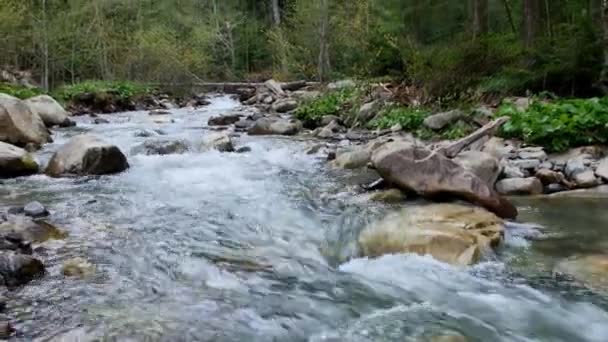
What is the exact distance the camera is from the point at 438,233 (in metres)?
4.95

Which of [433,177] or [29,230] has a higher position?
[433,177]

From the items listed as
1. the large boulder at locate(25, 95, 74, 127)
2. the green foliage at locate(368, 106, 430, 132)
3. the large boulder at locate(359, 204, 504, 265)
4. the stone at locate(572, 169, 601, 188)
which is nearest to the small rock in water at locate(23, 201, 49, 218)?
the large boulder at locate(359, 204, 504, 265)

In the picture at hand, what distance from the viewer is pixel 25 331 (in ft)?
11.0

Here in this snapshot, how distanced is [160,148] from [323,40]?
10.9 meters

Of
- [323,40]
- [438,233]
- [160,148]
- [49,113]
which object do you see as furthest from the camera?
[323,40]

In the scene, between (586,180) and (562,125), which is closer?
(586,180)

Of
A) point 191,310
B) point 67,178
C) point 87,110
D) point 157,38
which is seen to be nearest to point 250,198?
point 67,178

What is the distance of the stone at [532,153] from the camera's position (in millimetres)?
7559

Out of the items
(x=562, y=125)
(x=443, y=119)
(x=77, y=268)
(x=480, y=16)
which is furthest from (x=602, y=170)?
(x=480, y=16)

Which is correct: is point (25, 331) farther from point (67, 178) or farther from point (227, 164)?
point (227, 164)

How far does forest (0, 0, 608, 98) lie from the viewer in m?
10.4

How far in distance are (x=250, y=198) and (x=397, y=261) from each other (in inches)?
100

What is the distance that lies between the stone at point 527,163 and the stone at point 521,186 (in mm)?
444

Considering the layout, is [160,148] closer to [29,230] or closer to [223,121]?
[223,121]
